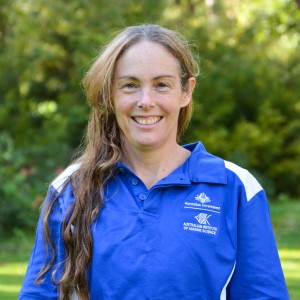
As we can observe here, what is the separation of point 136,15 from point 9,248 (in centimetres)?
668

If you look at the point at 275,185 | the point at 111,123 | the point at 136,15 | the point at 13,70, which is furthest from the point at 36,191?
the point at 111,123

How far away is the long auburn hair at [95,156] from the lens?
3285mm

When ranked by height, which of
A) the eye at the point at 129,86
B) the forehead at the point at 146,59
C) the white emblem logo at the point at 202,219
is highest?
the forehead at the point at 146,59

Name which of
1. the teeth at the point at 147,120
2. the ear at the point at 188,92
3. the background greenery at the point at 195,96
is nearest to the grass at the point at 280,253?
the background greenery at the point at 195,96

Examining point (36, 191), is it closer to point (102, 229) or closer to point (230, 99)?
point (230, 99)

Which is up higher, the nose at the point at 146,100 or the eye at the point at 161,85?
the eye at the point at 161,85

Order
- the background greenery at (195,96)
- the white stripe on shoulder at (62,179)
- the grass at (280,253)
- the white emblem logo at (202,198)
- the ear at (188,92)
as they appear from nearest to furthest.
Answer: the white emblem logo at (202,198) < the white stripe on shoulder at (62,179) < the ear at (188,92) < the grass at (280,253) < the background greenery at (195,96)

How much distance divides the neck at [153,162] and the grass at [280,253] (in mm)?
4916

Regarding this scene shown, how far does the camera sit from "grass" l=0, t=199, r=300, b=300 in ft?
29.7

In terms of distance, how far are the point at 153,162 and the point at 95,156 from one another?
0.76ft

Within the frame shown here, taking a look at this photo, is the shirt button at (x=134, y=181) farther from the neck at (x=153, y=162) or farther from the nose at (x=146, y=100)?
the nose at (x=146, y=100)

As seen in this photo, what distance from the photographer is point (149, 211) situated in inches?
130

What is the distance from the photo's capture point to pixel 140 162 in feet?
11.4

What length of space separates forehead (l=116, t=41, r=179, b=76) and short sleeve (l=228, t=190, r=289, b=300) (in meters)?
0.60
